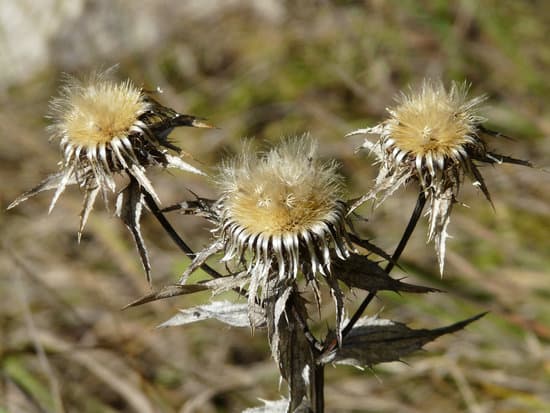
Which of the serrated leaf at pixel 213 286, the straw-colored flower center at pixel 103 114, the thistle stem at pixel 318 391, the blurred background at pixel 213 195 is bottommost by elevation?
the thistle stem at pixel 318 391

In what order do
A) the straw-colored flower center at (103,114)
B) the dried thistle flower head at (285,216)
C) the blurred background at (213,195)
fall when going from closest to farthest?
the dried thistle flower head at (285,216)
the straw-colored flower center at (103,114)
the blurred background at (213,195)

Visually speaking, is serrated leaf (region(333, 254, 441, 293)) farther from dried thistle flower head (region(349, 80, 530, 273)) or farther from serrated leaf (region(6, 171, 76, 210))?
serrated leaf (region(6, 171, 76, 210))

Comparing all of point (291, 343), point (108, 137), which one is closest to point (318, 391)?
point (291, 343)

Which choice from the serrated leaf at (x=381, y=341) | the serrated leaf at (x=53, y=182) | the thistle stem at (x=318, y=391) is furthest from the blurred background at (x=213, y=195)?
the serrated leaf at (x=53, y=182)

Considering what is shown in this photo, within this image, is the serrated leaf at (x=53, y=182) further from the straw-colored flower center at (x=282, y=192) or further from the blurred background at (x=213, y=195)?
the blurred background at (x=213, y=195)

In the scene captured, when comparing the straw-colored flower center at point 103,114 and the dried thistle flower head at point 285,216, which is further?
the straw-colored flower center at point 103,114

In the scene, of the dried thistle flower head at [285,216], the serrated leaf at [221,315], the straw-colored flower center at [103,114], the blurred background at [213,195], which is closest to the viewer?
the dried thistle flower head at [285,216]

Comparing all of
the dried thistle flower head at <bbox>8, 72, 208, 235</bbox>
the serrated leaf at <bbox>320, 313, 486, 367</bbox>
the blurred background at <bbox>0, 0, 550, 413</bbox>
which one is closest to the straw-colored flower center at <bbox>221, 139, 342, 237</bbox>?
the dried thistle flower head at <bbox>8, 72, 208, 235</bbox>

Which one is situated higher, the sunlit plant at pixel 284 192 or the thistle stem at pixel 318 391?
the sunlit plant at pixel 284 192

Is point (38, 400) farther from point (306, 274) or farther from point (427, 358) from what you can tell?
point (306, 274)
